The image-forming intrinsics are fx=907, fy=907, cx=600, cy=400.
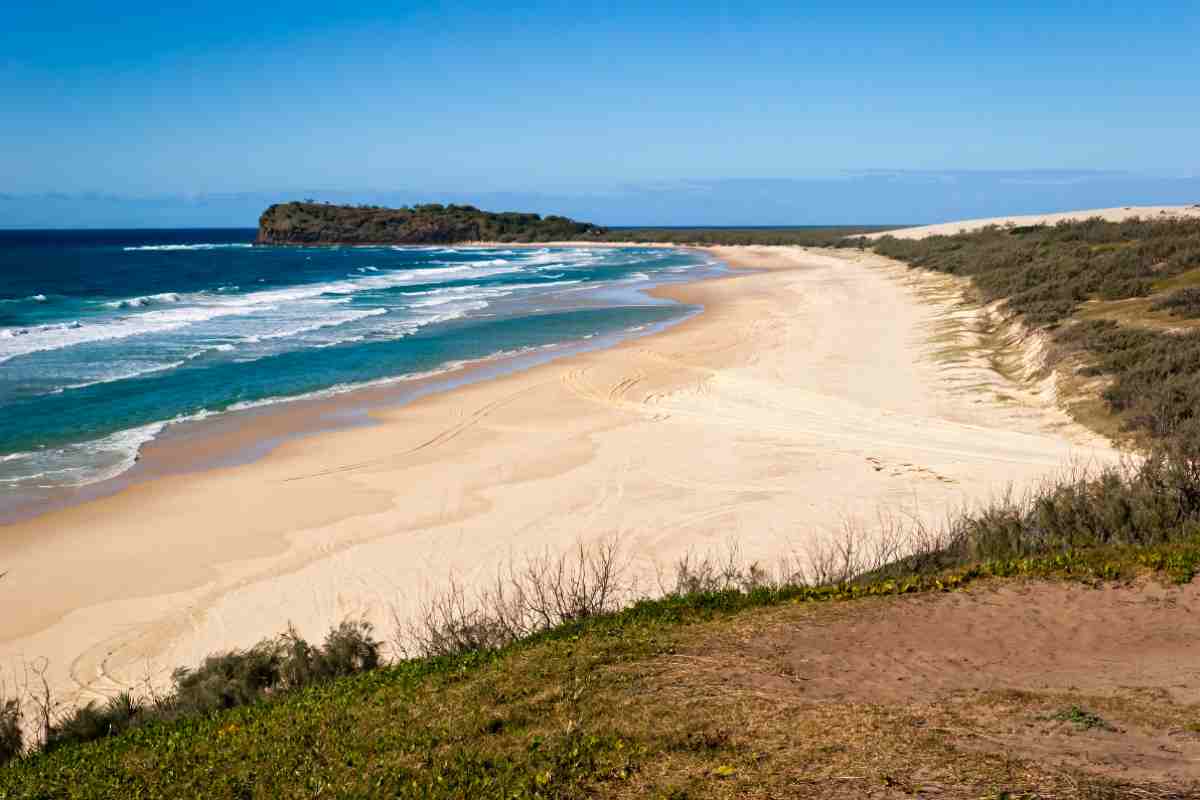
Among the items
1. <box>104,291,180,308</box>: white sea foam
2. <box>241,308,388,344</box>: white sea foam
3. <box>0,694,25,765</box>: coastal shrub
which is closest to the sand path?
<box>0,694,25,765</box>: coastal shrub

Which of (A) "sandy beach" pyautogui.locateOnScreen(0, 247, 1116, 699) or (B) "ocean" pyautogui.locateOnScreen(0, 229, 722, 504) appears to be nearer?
(A) "sandy beach" pyautogui.locateOnScreen(0, 247, 1116, 699)

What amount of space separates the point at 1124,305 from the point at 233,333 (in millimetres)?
29796

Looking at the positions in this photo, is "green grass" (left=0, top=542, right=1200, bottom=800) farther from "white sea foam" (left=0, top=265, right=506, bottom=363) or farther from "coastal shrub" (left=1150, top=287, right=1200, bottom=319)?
"white sea foam" (left=0, top=265, right=506, bottom=363)

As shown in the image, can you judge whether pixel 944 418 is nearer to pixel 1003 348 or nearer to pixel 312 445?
pixel 1003 348

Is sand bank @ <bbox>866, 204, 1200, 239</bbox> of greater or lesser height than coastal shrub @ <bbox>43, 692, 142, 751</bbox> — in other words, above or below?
above

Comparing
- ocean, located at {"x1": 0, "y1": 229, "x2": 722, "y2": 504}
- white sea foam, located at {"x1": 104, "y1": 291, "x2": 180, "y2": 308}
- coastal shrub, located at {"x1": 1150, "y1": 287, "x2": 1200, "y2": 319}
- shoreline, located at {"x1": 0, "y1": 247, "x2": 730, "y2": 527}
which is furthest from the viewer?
white sea foam, located at {"x1": 104, "y1": 291, "x2": 180, "y2": 308}

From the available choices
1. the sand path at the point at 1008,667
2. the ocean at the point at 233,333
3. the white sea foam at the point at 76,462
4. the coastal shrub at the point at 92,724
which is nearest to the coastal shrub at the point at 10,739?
the coastal shrub at the point at 92,724

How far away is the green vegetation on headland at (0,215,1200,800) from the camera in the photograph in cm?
511

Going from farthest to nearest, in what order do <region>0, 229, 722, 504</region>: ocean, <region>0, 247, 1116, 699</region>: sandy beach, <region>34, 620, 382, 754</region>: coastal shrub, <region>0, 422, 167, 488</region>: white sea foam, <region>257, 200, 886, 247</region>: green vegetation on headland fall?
<region>257, 200, 886, 247</region>: green vegetation on headland
<region>0, 229, 722, 504</region>: ocean
<region>0, 422, 167, 488</region>: white sea foam
<region>0, 247, 1116, 699</region>: sandy beach
<region>34, 620, 382, 754</region>: coastal shrub

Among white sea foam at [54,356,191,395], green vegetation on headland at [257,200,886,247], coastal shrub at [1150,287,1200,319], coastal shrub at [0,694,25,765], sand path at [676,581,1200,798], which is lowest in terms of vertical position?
coastal shrub at [0,694,25,765]

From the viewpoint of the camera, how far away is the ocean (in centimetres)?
1978

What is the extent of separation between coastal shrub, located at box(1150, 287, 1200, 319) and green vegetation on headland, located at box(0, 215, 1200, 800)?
38.6 feet

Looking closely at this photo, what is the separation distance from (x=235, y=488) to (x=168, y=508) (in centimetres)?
120

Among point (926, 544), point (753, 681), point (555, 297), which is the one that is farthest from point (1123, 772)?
point (555, 297)
